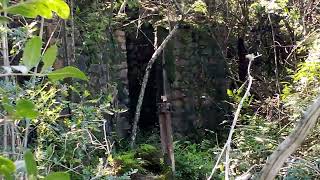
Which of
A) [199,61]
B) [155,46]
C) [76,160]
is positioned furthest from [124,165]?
[199,61]

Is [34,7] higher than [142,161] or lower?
higher

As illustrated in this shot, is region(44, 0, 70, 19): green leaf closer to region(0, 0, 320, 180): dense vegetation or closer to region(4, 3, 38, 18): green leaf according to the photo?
region(4, 3, 38, 18): green leaf

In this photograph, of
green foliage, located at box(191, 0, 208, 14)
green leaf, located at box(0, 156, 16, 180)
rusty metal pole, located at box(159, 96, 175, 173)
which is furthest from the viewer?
green foliage, located at box(191, 0, 208, 14)

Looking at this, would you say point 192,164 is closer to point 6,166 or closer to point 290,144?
point 290,144

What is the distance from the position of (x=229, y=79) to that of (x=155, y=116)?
1.04 metres

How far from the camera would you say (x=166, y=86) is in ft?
18.4

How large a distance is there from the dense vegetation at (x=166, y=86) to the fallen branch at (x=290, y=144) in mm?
727

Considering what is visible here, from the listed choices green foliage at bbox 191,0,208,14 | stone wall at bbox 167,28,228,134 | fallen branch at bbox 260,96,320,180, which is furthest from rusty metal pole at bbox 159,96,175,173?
fallen branch at bbox 260,96,320,180

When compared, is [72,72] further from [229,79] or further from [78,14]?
[229,79]

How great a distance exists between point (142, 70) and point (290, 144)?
4.44 m

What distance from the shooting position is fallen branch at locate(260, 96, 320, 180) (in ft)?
3.63

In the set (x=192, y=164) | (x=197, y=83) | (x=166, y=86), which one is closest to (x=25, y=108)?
(x=192, y=164)

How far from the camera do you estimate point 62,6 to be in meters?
0.58

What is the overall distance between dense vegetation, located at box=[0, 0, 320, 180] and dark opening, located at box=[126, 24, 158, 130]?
0.01 metres
